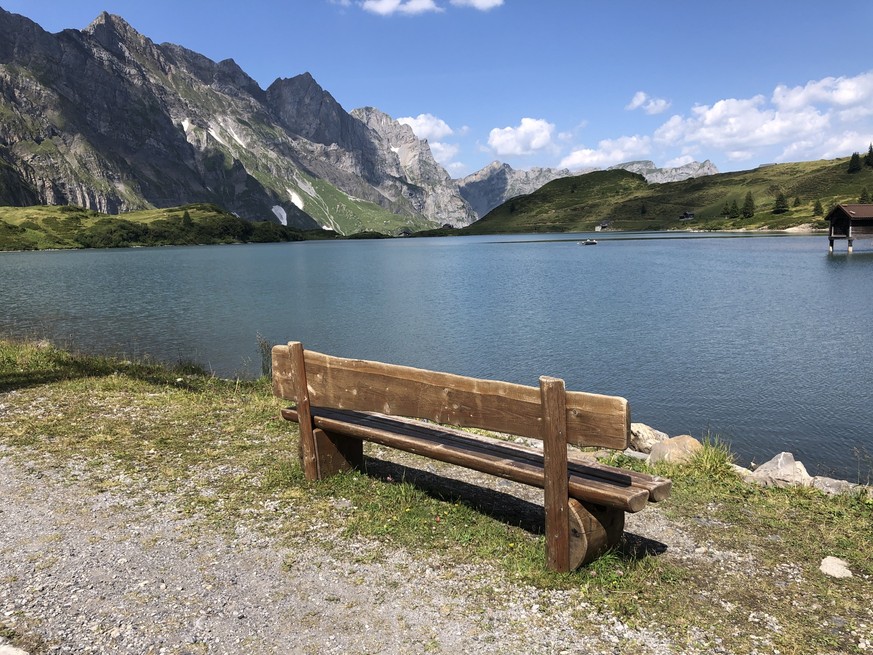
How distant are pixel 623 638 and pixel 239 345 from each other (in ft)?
127

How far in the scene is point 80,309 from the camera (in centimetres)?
5941

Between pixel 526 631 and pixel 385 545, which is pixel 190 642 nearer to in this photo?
pixel 385 545

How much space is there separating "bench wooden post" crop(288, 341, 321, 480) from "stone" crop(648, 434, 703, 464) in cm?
852

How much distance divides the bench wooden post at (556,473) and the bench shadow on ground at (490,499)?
115 cm

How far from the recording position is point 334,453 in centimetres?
1064

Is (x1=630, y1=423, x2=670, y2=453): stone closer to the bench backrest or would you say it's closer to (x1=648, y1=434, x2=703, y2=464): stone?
(x1=648, y1=434, x2=703, y2=464): stone

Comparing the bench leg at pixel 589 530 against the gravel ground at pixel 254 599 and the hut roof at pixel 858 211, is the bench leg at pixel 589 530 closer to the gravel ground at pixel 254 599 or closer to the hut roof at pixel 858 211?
the gravel ground at pixel 254 599

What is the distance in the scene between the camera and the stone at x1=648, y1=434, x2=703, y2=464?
48.1ft

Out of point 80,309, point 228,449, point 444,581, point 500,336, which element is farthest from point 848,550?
point 80,309

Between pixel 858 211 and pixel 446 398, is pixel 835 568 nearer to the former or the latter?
pixel 446 398

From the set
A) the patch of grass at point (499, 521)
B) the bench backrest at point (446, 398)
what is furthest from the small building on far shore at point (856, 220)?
the bench backrest at point (446, 398)

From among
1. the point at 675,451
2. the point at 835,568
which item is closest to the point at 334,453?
the point at 835,568

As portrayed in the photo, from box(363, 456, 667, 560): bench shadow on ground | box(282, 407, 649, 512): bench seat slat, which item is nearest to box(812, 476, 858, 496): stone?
box(363, 456, 667, 560): bench shadow on ground

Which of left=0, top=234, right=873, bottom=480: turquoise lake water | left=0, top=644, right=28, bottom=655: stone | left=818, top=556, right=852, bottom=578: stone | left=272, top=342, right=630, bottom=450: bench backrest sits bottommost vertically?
left=0, top=234, right=873, bottom=480: turquoise lake water
